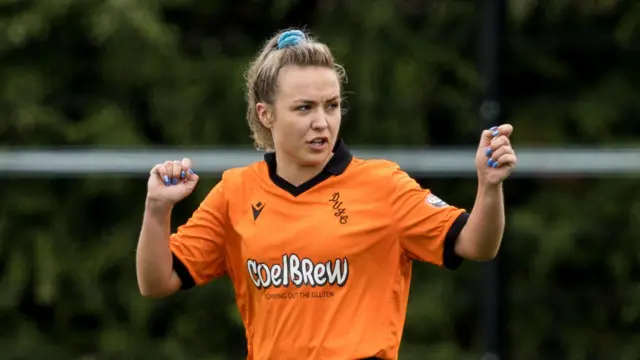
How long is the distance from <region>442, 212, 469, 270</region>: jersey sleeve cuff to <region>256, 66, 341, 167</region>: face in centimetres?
35

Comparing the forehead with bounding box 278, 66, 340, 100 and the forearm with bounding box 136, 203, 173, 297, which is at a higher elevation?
the forehead with bounding box 278, 66, 340, 100

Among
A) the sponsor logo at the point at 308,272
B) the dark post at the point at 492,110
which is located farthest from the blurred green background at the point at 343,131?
the sponsor logo at the point at 308,272

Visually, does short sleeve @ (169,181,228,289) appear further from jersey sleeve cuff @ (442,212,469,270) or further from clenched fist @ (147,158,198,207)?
jersey sleeve cuff @ (442,212,469,270)

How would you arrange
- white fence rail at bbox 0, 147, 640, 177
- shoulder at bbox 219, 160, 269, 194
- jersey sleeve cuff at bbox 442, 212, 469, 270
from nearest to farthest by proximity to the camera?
jersey sleeve cuff at bbox 442, 212, 469, 270, shoulder at bbox 219, 160, 269, 194, white fence rail at bbox 0, 147, 640, 177

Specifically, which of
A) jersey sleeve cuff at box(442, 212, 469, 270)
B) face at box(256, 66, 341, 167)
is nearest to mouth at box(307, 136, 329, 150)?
face at box(256, 66, 341, 167)

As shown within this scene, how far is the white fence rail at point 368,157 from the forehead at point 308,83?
2.13 metres

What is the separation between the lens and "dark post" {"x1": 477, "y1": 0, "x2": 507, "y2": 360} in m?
5.09

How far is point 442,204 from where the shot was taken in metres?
2.96

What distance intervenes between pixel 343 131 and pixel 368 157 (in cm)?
31

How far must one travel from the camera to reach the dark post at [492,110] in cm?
509

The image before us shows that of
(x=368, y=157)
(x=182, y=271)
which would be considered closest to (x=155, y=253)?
(x=182, y=271)

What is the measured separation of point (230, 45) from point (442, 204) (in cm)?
282

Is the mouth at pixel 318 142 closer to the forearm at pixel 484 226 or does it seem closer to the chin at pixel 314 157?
the chin at pixel 314 157

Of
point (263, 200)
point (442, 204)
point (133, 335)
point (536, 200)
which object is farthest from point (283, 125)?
point (133, 335)
